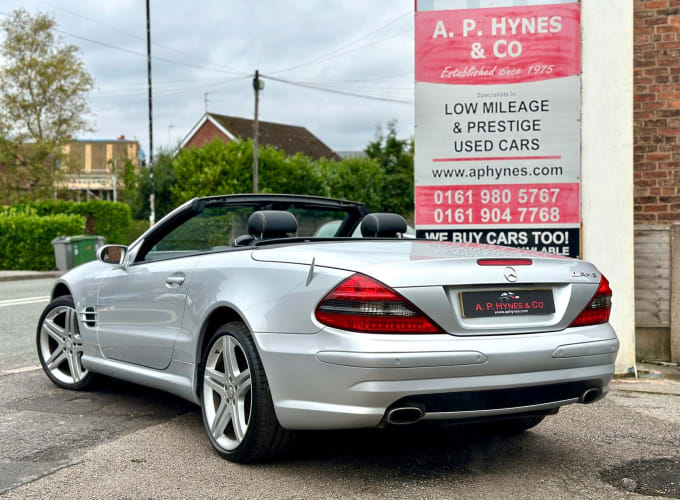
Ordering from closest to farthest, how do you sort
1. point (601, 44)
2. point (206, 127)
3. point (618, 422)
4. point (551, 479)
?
point (551, 479)
point (618, 422)
point (601, 44)
point (206, 127)

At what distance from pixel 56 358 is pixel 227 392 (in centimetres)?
259

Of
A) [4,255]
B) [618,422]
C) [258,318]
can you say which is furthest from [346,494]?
[4,255]

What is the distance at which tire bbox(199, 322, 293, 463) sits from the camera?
3.88m

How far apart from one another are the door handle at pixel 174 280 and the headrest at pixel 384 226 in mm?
1143

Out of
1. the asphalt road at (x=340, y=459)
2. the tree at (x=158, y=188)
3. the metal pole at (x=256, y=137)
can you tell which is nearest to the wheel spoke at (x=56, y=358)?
the asphalt road at (x=340, y=459)

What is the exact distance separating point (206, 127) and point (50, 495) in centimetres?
5598

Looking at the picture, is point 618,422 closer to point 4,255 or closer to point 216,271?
point 216,271

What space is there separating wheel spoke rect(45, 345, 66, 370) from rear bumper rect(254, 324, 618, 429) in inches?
113

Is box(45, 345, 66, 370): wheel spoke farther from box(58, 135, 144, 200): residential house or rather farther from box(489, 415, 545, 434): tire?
box(58, 135, 144, 200): residential house

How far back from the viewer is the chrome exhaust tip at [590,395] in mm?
3943

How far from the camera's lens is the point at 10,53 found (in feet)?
117

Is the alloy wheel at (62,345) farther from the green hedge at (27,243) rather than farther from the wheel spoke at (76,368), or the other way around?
the green hedge at (27,243)

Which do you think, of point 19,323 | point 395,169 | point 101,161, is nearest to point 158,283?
point 19,323

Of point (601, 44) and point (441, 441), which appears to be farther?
point (601, 44)
